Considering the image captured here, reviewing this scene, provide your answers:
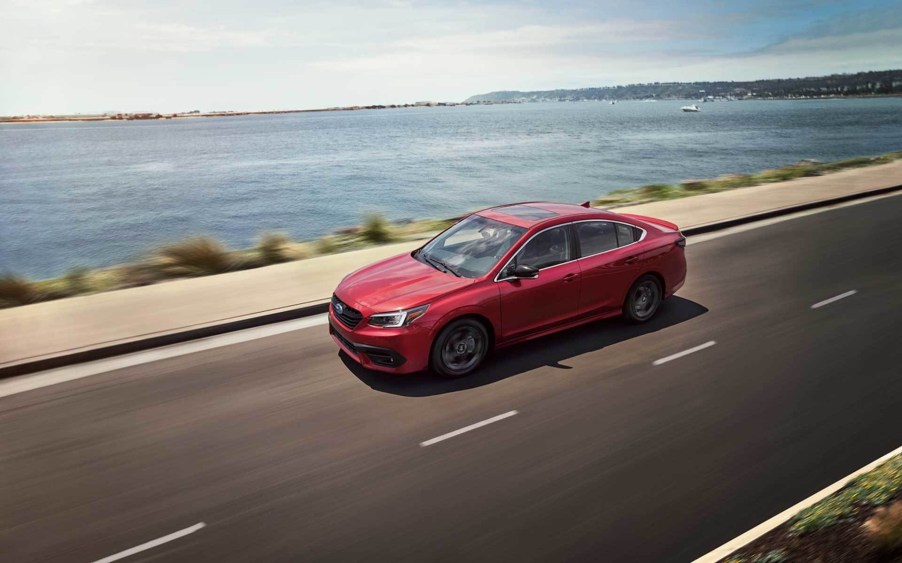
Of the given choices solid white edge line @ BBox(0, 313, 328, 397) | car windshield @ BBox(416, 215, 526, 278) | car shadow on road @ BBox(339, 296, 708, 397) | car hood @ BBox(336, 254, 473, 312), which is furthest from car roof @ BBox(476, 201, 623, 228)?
solid white edge line @ BBox(0, 313, 328, 397)

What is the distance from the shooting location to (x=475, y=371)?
6984mm

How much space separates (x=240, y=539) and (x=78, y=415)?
2.80m

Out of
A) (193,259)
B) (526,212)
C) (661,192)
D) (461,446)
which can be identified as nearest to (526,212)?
(526,212)

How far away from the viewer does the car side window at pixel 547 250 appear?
7207 millimetres

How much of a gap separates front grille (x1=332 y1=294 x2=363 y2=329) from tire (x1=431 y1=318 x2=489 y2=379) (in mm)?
824


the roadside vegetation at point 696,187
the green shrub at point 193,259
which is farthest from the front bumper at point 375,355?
the roadside vegetation at point 696,187

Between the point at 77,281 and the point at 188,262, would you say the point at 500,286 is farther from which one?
the point at 77,281

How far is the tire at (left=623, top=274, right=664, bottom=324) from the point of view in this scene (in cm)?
809

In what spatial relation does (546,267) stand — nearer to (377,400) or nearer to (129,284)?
(377,400)

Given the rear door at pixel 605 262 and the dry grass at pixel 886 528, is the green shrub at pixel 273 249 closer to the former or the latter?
the rear door at pixel 605 262

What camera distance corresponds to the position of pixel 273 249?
12.7 meters

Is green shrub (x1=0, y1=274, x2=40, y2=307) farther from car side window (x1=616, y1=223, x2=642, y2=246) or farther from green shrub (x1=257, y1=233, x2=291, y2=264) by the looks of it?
car side window (x1=616, y1=223, x2=642, y2=246)

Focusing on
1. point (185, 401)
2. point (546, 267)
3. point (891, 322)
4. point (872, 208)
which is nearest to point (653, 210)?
point (872, 208)

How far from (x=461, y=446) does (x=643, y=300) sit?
3.73 metres
